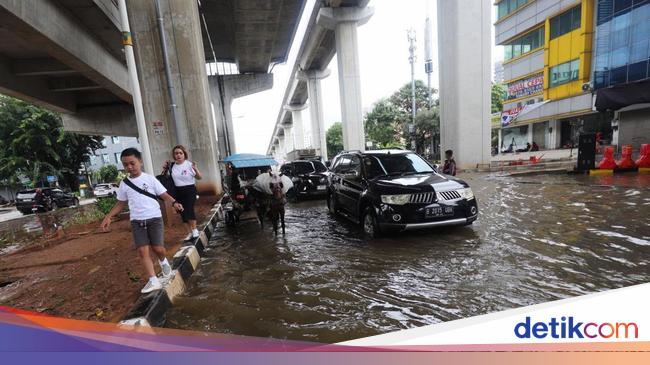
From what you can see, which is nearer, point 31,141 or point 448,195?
point 448,195

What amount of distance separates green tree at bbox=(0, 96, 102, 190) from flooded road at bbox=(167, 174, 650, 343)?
3015 centimetres

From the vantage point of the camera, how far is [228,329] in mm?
3209

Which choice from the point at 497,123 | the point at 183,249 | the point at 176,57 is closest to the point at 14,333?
the point at 183,249

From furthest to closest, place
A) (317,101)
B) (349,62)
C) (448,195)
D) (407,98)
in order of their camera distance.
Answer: (407,98) < (317,101) < (349,62) < (448,195)

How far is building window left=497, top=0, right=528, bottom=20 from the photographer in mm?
31800

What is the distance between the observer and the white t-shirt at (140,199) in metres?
3.82

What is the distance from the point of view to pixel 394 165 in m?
6.58

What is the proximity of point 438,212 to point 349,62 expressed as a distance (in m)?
22.3

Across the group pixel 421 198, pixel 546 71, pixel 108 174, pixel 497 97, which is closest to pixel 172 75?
pixel 421 198

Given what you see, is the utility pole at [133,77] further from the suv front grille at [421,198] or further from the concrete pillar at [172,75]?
the suv front grille at [421,198]

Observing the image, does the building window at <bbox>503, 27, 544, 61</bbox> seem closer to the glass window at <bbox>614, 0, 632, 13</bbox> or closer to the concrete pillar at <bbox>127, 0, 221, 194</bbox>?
the glass window at <bbox>614, 0, 632, 13</bbox>

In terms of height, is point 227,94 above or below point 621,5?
below

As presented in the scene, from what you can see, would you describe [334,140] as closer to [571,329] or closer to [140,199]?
[140,199]

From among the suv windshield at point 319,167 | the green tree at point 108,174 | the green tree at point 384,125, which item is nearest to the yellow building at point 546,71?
the green tree at point 384,125
